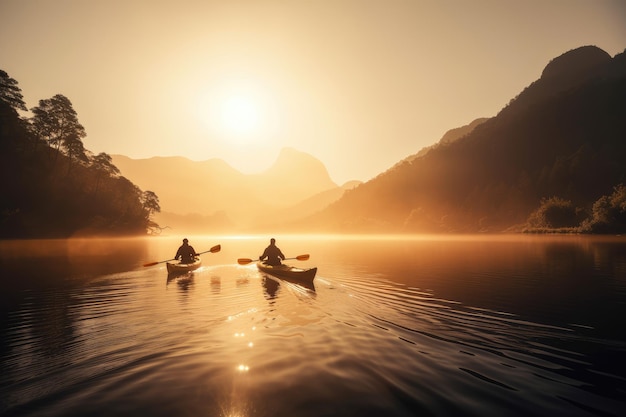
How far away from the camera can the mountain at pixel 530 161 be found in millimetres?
122250

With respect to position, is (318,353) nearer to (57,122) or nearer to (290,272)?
(290,272)

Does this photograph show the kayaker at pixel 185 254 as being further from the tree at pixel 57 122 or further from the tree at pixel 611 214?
the tree at pixel 611 214

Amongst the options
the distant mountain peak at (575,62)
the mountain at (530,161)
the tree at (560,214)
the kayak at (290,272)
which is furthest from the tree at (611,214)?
the distant mountain peak at (575,62)

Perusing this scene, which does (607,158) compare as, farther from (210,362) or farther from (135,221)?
(135,221)

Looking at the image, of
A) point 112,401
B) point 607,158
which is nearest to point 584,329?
point 112,401

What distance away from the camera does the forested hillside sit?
68.0 meters

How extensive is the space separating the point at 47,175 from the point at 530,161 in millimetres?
185460

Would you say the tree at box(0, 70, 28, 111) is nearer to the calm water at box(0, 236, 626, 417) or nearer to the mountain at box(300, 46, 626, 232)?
the calm water at box(0, 236, 626, 417)

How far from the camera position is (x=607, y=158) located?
120 m

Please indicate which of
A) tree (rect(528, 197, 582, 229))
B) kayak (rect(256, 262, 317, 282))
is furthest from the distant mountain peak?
kayak (rect(256, 262, 317, 282))

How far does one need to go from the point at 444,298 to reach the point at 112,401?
586 inches

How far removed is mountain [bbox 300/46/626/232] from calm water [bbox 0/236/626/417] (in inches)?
5130

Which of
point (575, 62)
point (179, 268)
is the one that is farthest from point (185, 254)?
point (575, 62)

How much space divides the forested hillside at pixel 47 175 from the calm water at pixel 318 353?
69.7 m
